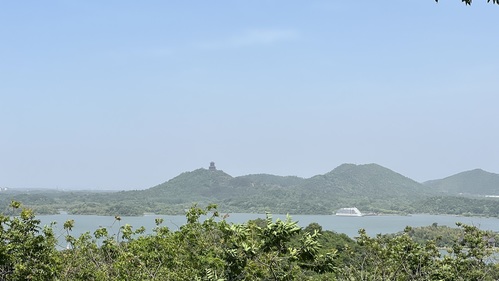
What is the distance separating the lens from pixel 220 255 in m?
7.19

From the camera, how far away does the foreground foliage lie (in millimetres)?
6113

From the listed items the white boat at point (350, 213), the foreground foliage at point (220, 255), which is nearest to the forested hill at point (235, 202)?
the white boat at point (350, 213)

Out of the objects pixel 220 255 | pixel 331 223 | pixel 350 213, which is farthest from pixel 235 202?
pixel 220 255

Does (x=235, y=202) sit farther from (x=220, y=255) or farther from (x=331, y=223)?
(x=220, y=255)

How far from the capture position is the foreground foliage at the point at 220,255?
6.11 meters

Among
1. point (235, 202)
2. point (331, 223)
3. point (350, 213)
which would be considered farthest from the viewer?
point (235, 202)

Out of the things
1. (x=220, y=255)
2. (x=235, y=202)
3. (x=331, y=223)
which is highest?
(x=235, y=202)

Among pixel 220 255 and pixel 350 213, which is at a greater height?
pixel 220 255

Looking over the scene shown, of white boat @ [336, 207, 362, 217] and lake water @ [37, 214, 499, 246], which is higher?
white boat @ [336, 207, 362, 217]

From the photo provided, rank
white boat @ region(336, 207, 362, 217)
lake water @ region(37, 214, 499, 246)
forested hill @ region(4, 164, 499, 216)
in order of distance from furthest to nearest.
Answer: forested hill @ region(4, 164, 499, 216)
white boat @ region(336, 207, 362, 217)
lake water @ region(37, 214, 499, 246)

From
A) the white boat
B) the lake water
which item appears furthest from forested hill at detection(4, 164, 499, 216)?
the white boat

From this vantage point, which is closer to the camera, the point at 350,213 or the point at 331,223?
the point at 331,223

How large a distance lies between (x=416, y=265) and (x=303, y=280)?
17.0 ft

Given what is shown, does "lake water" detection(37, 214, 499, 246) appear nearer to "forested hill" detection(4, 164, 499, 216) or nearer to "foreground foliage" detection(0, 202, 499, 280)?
"forested hill" detection(4, 164, 499, 216)
